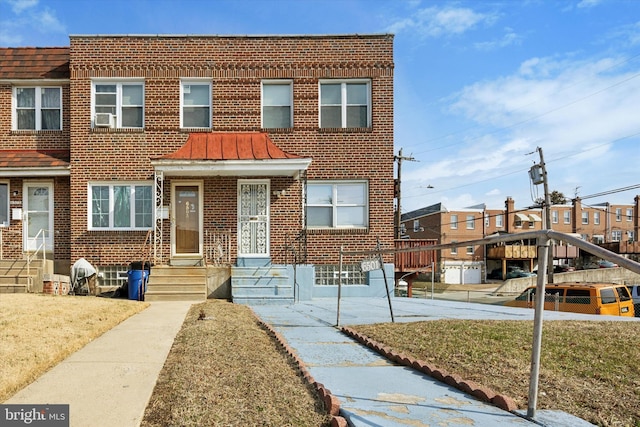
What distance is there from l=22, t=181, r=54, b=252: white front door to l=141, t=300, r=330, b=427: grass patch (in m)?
10.7

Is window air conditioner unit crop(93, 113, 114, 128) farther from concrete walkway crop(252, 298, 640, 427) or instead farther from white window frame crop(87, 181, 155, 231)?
concrete walkway crop(252, 298, 640, 427)

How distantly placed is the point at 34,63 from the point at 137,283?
8144 mm

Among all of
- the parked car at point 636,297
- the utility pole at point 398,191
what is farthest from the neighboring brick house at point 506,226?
the parked car at point 636,297

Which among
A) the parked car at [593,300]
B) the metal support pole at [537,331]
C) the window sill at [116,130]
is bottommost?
the parked car at [593,300]

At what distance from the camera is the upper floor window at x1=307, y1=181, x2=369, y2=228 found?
1645 centimetres

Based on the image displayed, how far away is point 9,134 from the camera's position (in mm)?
16781

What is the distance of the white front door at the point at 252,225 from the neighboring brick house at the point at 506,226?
1602 inches

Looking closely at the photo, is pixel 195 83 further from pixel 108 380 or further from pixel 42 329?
pixel 108 380

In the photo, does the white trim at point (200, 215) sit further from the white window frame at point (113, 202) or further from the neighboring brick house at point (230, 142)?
the white window frame at point (113, 202)

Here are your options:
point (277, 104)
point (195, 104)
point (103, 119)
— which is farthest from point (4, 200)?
point (277, 104)

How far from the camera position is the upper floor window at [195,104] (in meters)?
16.5

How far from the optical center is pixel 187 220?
1612 centimetres

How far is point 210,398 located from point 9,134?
1525cm

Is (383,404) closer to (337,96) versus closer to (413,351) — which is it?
(413,351)
